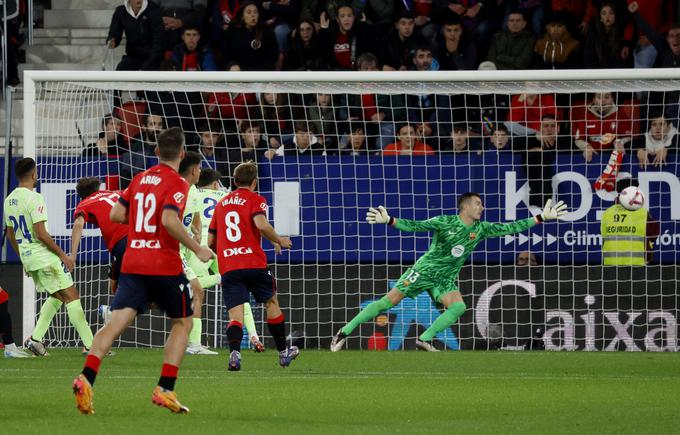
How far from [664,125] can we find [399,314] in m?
4.04

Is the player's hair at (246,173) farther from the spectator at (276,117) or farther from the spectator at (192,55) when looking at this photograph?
Result: the spectator at (192,55)

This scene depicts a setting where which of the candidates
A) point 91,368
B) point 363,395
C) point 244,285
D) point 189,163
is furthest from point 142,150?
point 91,368

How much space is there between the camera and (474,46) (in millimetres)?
18938

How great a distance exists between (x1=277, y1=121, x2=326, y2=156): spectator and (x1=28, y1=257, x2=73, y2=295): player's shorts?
355 centimetres

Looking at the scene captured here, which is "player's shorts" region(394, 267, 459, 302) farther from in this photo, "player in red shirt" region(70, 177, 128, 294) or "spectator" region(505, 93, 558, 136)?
"player in red shirt" region(70, 177, 128, 294)

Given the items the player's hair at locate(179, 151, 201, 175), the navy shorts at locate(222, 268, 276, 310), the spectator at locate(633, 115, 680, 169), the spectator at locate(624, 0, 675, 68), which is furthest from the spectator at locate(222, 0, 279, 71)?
the navy shorts at locate(222, 268, 276, 310)

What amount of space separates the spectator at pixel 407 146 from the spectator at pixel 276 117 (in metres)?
1.34

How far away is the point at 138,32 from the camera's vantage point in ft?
66.1

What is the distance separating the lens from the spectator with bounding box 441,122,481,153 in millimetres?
16984

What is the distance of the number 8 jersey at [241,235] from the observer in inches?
499

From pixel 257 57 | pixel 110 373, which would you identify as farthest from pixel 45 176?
pixel 110 373

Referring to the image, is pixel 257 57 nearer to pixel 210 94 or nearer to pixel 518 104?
pixel 210 94

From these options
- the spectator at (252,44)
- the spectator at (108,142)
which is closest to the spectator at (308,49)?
the spectator at (252,44)

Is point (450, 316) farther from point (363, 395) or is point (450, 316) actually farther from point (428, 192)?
point (363, 395)
